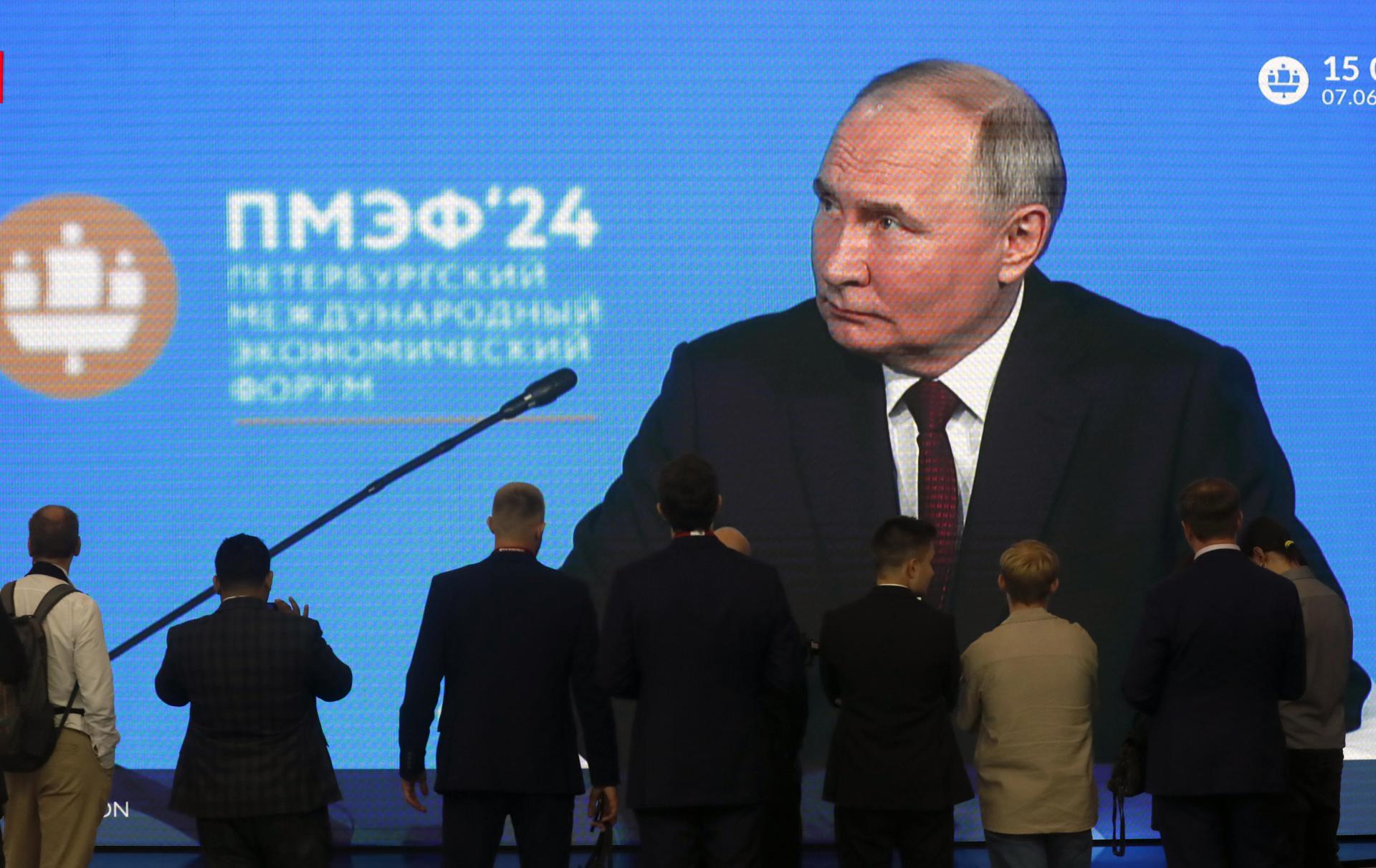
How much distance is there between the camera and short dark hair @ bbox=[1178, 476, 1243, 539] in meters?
3.69

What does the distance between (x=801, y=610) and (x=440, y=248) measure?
176cm

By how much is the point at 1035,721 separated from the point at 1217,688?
42 centimetres

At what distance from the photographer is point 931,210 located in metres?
5.36

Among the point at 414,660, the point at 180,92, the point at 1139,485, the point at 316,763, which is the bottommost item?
the point at 316,763

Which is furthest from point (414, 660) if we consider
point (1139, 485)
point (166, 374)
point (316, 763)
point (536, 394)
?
point (1139, 485)

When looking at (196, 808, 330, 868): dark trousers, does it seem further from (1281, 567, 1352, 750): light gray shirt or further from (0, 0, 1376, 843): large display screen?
(1281, 567, 1352, 750): light gray shirt

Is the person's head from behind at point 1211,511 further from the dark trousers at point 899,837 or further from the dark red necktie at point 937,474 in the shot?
the dark red necktie at point 937,474

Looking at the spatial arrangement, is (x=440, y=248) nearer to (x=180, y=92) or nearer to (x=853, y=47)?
(x=180, y=92)

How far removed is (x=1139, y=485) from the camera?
5281mm

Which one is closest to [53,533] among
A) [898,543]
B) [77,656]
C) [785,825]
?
[77,656]

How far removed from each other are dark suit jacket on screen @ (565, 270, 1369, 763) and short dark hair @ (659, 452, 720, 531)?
5.78 feet

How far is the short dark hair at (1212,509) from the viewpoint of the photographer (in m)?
3.69

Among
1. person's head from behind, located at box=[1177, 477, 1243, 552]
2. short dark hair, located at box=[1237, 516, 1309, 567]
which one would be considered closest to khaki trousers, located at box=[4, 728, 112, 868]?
person's head from behind, located at box=[1177, 477, 1243, 552]

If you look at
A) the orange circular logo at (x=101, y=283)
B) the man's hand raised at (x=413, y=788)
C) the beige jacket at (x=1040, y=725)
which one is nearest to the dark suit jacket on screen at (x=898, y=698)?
the beige jacket at (x=1040, y=725)
